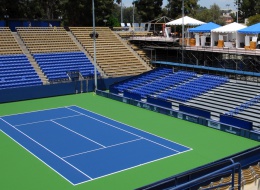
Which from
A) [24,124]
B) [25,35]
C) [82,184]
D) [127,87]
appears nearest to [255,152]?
[82,184]

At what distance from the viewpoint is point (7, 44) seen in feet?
125

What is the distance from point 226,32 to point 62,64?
54.1 feet

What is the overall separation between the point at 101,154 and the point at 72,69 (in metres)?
19.7

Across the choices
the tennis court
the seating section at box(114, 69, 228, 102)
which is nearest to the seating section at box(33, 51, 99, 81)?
the seating section at box(114, 69, 228, 102)

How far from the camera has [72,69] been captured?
123 feet

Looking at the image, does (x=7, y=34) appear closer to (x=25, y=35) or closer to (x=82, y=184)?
(x=25, y=35)

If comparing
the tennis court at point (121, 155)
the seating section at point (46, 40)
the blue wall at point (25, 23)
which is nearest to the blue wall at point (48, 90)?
the tennis court at point (121, 155)

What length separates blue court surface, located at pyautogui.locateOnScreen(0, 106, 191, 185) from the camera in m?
17.8

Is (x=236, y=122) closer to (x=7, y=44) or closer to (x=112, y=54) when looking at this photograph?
(x=112, y=54)

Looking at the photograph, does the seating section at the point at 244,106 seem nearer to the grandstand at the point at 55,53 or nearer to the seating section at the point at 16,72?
the grandstand at the point at 55,53

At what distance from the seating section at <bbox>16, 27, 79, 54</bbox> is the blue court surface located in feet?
45.2

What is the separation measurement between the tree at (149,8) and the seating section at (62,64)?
26459mm

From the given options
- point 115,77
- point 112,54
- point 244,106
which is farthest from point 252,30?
point 112,54

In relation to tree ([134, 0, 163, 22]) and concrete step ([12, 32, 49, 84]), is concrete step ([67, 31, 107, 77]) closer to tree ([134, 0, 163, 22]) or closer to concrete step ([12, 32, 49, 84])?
concrete step ([12, 32, 49, 84])
